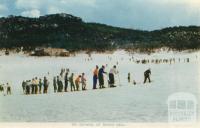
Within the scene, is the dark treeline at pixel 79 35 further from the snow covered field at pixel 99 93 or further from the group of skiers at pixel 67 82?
the group of skiers at pixel 67 82

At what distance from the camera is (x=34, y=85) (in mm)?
6176

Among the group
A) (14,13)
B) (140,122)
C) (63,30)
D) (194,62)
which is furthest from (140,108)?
(14,13)

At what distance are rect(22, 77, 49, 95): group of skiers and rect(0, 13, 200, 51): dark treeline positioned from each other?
39cm

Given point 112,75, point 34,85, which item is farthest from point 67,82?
point 112,75

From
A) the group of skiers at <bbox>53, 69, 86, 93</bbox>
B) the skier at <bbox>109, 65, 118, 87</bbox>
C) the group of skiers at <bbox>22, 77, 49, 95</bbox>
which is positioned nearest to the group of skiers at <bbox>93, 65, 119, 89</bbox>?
the skier at <bbox>109, 65, 118, 87</bbox>

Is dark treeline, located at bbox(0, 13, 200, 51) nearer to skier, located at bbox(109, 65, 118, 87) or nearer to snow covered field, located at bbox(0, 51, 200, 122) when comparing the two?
snow covered field, located at bbox(0, 51, 200, 122)

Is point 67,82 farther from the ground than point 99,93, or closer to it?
farther from the ground

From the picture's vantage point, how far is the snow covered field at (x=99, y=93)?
5613 millimetres

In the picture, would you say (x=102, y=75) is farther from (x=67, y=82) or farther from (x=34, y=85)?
(x=34, y=85)

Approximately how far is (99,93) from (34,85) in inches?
30.3

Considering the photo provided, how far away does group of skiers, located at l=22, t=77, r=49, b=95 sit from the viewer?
6.09 meters

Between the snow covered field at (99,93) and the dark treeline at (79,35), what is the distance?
0.12 metres

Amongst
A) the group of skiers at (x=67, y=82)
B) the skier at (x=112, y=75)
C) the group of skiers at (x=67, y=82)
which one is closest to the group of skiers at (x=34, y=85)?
the group of skiers at (x=67, y=82)

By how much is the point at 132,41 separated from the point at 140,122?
2.93ft
